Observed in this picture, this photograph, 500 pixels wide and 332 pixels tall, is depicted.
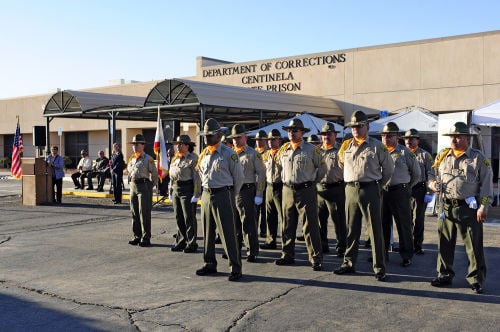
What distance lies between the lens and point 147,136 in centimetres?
3478

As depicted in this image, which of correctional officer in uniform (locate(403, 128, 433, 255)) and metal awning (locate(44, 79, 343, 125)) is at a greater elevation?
metal awning (locate(44, 79, 343, 125))

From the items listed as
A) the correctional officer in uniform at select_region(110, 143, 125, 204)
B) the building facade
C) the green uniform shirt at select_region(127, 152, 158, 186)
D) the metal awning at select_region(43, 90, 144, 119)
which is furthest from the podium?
the building facade

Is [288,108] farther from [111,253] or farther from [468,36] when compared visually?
[111,253]

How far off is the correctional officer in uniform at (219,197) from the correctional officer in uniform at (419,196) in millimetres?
3457

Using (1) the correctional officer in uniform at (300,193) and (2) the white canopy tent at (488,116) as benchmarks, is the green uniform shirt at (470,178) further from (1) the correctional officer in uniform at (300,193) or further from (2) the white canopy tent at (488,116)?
(2) the white canopy tent at (488,116)

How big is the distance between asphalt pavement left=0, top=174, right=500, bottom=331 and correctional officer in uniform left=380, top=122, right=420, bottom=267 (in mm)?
333

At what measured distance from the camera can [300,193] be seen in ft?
25.3

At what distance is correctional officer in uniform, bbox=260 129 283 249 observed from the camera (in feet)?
29.0

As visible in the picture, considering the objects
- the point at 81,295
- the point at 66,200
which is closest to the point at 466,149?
the point at 81,295

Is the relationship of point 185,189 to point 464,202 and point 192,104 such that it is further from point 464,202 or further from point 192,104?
point 192,104

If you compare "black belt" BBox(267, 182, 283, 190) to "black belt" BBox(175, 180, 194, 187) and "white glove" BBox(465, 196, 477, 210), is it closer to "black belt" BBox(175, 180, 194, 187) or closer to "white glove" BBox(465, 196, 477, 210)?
"black belt" BBox(175, 180, 194, 187)

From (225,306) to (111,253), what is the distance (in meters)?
3.74

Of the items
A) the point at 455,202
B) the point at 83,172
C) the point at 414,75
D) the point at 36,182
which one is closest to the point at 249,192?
the point at 455,202

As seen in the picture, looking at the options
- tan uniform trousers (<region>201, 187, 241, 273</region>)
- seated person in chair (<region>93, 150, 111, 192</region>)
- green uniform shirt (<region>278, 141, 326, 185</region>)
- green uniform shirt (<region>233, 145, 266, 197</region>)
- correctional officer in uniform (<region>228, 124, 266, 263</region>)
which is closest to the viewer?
tan uniform trousers (<region>201, 187, 241, 273</region>)
